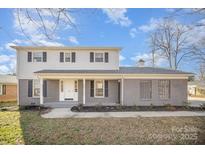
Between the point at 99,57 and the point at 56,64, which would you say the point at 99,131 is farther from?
the point at 56,64

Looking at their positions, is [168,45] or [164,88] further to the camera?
[168,45]

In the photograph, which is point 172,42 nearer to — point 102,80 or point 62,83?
point 102,80

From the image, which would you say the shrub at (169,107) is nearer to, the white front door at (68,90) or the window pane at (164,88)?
the window pane at (164,88)

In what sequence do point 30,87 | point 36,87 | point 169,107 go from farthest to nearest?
point 36,87, point 30,87, point 169,107

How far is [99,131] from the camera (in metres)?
6.29

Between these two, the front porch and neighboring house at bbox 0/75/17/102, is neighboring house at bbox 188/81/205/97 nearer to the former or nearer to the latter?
the front porch

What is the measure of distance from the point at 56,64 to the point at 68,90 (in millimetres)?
2084

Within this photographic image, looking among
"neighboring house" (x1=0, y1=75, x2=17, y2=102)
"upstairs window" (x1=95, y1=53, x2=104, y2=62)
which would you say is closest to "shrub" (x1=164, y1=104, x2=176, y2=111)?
"upstairs window" (x1=95, y1=53, x2=104, y2=62)

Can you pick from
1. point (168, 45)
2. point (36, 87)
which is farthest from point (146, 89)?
point (168, 45)

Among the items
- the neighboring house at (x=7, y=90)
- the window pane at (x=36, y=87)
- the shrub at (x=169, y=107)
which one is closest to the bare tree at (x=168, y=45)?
the shrub at (x=169, y=107)

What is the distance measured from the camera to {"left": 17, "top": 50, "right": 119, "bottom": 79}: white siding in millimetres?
12914
